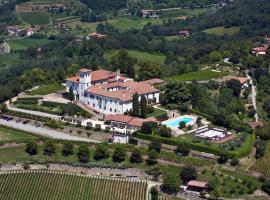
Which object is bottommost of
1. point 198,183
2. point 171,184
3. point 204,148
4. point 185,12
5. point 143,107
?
point 198,183

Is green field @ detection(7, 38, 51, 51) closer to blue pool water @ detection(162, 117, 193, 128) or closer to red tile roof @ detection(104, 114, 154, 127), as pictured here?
red tile roof @ detection(104, 114, 154, 127)

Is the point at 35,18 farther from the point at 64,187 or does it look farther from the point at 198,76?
the point at 64,187

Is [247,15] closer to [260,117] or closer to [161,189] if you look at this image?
[260,117]

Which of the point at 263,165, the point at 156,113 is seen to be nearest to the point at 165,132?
Result: the point at 156,113

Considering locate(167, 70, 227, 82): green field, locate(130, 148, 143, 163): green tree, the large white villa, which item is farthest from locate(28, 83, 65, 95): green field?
locate(130, 148, 143, 163): green tree

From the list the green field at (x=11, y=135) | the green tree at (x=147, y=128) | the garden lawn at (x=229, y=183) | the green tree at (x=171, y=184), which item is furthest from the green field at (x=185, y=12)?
the green tree at (x=171, y=184)
